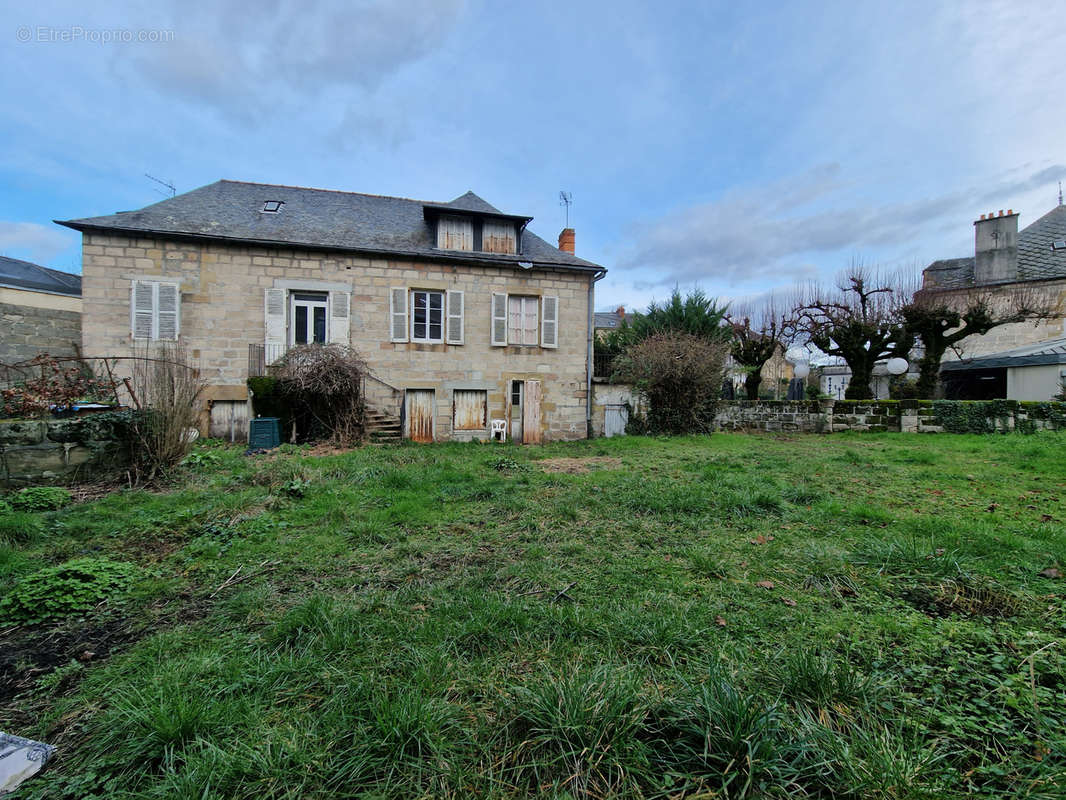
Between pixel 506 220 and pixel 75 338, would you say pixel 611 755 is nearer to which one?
pixel 506 220

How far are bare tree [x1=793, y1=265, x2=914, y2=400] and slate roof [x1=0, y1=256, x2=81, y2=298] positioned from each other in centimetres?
2179

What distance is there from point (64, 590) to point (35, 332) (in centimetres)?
1278

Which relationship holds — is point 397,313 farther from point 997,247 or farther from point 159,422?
point 997,247

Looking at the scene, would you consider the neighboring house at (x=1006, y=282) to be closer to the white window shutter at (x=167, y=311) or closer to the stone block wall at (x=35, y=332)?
the white window shutter at (x=167, y=311)

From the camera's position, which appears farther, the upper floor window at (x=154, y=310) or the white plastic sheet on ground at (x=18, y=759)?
the upper floor window at (x=154, y=310)

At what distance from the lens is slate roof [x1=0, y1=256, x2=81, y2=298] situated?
35.9ft

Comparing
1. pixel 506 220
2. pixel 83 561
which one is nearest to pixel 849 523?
pixel 83 561

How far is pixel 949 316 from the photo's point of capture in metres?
13.3

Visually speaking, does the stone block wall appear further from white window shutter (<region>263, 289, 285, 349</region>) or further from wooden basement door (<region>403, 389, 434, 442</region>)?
wooden basement door (<region>403, 389, 434, 442</region>)

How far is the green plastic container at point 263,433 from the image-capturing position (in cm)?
970

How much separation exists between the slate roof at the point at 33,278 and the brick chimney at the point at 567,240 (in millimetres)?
13903

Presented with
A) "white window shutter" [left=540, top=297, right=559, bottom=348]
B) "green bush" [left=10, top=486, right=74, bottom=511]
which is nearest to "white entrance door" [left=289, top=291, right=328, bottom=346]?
"white window shutter" [left=540, top=297, right=559, bottom=348]

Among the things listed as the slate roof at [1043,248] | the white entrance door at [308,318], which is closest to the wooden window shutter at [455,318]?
the white entrance door at [308,318]

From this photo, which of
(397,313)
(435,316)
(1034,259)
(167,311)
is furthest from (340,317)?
(1034,259)
